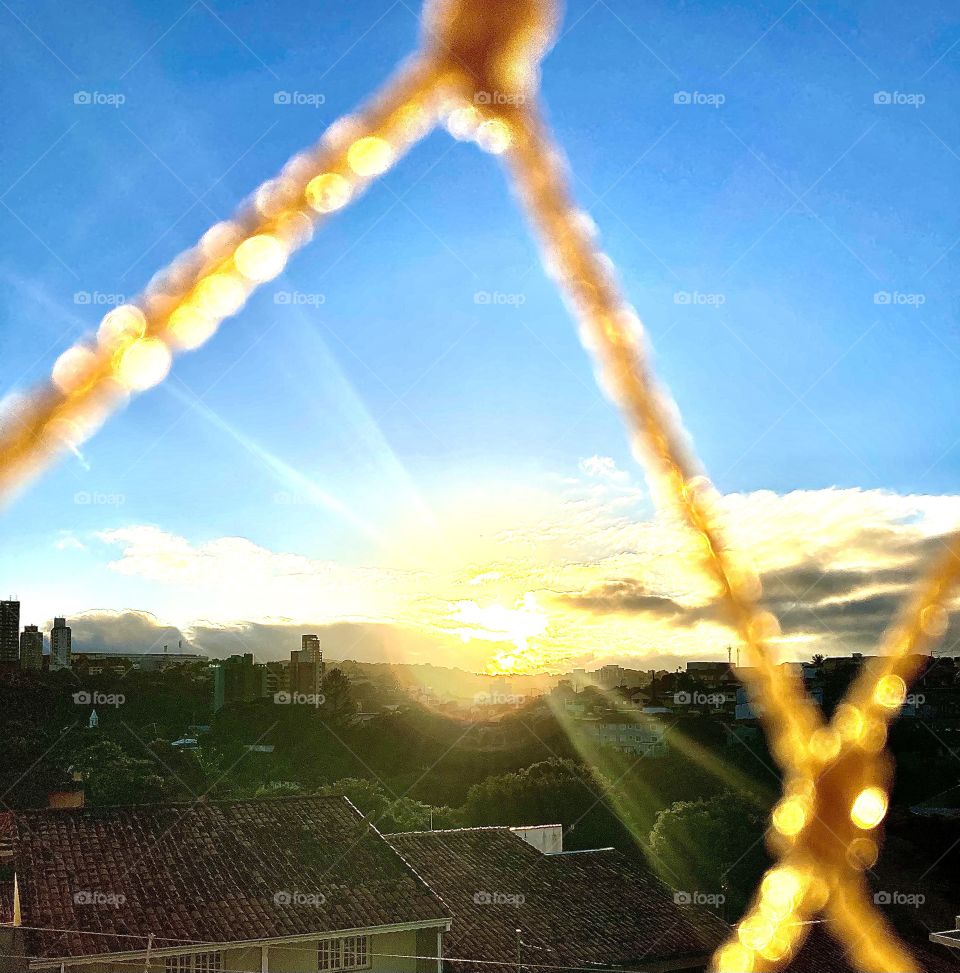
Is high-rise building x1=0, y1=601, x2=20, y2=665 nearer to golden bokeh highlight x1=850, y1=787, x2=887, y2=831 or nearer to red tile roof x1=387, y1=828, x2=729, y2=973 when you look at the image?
red tile roof x1=387, y1=828, x2=729, y2=973

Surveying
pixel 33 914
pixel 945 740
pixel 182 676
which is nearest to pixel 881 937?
pixel 945 740

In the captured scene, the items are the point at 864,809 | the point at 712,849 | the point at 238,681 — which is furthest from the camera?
the point at 238,681

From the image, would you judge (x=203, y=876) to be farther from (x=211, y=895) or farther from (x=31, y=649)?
(x=31, y=649)

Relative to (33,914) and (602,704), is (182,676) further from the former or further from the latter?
(33,914)

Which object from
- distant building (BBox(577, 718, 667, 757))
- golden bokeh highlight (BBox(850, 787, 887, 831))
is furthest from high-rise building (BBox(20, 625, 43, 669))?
golden bokeh highlight (BBox(850, 787, 887, 831))

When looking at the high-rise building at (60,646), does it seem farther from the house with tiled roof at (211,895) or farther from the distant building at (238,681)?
the house with tiled roof at (211,895)

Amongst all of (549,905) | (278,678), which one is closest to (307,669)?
(278,678)

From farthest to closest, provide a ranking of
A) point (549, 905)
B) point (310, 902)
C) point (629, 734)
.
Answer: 1. point (629, 734)
2. point (549, 905)
3. point (310, 902)
